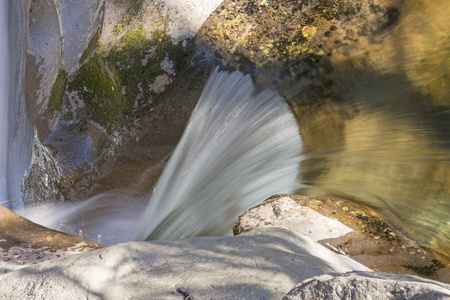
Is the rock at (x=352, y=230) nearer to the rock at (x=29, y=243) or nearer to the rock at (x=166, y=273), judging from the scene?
the rock at (x=29, y=243)

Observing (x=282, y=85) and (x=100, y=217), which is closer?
(x=282, y=85)

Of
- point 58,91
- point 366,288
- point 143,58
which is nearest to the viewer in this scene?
point 366,288

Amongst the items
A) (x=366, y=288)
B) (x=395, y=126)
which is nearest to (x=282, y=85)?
(x=395, y=126)

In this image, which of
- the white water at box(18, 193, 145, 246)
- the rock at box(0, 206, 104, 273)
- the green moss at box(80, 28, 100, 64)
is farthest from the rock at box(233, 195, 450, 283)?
the green moss at box(80, 28, 100, 64)

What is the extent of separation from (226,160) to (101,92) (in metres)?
1.36

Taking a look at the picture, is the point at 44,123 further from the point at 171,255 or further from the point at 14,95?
the point at 171,255

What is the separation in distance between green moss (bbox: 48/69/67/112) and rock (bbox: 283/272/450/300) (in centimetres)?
377

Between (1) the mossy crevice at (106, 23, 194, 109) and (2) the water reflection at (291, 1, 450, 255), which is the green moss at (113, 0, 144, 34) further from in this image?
(2) the water reflection at (291, 1, 450, 255)

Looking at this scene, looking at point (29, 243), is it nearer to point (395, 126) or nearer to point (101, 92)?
point (101, 92)

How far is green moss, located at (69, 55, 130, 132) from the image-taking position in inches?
160

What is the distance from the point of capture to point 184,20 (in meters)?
3.90

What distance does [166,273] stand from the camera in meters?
1.45

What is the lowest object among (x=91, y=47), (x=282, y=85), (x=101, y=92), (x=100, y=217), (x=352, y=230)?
(x=352, y=230)

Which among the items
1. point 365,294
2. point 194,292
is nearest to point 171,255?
point 194,292
